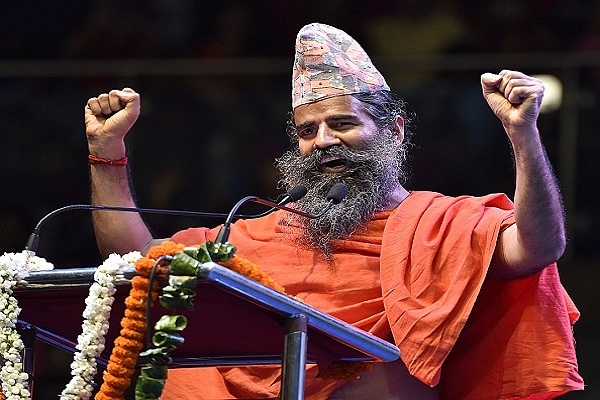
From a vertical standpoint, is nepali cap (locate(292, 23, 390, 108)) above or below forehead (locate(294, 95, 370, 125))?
above

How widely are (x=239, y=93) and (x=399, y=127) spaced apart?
2187mm

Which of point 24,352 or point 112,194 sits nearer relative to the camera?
point 24,352

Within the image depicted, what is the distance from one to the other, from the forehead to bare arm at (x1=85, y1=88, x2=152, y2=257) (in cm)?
47

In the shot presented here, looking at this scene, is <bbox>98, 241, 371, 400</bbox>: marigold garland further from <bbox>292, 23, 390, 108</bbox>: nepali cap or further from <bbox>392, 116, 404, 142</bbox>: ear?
<bbox>392, 116, 404, 142</bbox>: ear

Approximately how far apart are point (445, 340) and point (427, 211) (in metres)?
0.44

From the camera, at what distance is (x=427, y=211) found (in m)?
3.18

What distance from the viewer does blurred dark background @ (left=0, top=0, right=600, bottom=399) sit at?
5336 mm

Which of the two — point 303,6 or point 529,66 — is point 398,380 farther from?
point 303,6

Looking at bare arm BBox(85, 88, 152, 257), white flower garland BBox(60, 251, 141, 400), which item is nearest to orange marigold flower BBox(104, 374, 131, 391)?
white flower garland BBox(60, 251, 141, 400)

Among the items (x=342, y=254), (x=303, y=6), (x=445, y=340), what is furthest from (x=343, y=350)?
(x=303, y=6)

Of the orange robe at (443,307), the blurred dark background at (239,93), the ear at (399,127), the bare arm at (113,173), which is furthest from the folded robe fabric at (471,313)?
the blurred dark background at (239,93)

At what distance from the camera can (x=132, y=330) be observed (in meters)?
2.06

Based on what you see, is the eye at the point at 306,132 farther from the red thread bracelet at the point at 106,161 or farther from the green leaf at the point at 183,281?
the green leaf at the point at 183,281

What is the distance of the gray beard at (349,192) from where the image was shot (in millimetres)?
3252
